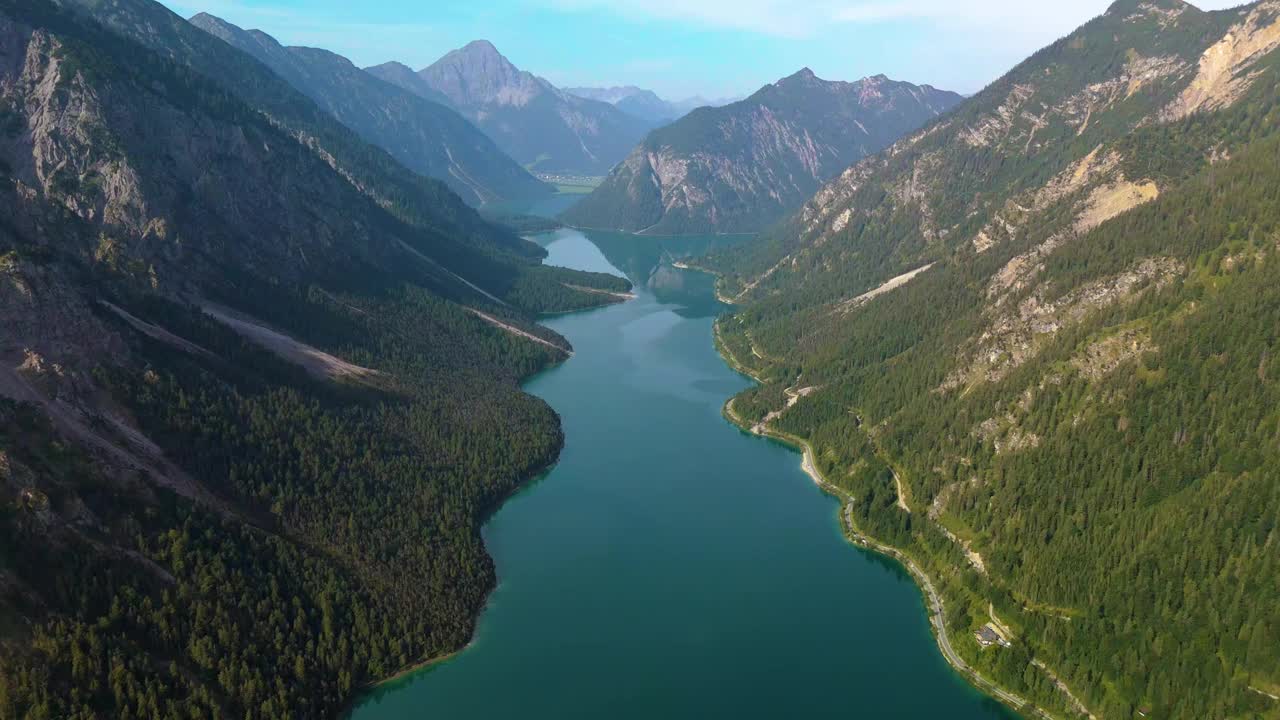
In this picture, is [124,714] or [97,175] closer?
[124,714]

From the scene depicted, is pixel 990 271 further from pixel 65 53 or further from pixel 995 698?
pixel 65 53

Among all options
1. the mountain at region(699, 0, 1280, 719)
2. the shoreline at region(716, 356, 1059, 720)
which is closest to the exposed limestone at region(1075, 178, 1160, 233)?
the mountain at region(699, 0, 1280, 719)

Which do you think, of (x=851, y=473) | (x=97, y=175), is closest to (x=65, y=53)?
(x=97, y=175)

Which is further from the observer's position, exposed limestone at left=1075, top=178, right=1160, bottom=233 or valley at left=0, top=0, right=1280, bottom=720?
exposed limestone at left=1075, top=178, right=1160, bottom=233

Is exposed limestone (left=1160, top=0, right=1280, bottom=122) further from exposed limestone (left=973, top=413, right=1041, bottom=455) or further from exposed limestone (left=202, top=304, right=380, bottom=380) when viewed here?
exposed limestone (left=202, top=304, right=380, bottom=380)

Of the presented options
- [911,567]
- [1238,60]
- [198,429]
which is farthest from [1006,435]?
[1238,60]
